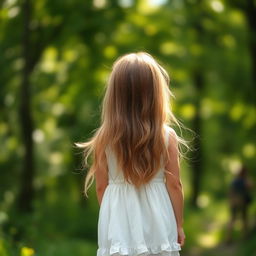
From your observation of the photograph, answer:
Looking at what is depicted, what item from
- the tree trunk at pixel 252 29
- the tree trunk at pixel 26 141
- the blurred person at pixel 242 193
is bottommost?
the blurred person at pixel 242 193

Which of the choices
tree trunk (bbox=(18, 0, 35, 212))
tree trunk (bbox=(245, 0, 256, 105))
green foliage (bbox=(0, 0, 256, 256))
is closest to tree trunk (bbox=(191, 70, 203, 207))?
green foliage (bbox=(0, 0, 256, 256))

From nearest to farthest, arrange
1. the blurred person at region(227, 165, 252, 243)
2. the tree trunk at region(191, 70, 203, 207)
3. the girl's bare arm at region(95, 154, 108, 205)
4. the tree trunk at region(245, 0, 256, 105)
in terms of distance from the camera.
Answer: the girl's bare arm at region(95, 154, 108, 205)
the blurred person at region(227, 165, 252, 243)
the tree trunk at region(245, 0, 256, 105)
the tree trunk at region(191, 70, 203, 207)

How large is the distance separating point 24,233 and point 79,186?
9221 mm

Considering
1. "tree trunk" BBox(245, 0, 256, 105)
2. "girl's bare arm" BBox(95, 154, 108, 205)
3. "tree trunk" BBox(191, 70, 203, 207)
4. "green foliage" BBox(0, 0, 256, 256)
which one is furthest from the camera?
"tree trunk" BBox(191, 70, 203, 207)

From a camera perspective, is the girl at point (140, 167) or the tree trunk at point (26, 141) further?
the tree trunk at point (26, 141)

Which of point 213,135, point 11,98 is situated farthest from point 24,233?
point 213,135

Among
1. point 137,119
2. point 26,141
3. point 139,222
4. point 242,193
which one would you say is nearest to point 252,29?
point 242,193

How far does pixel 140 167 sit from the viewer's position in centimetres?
398

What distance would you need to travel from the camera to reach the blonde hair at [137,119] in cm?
398

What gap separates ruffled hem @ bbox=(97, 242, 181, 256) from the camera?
12.9 feet

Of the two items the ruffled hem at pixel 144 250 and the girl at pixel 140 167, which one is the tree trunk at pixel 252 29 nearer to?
the girl at pixel 140 167

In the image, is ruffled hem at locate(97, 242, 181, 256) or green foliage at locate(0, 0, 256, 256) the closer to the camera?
ruffled hem at locate(97, 242, 181, 256)

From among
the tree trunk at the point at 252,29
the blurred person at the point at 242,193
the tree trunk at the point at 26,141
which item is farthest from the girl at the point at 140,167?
the tree trunk at the point at 252,29

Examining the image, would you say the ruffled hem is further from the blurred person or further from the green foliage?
the blurred person
